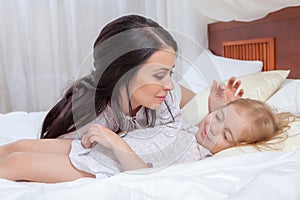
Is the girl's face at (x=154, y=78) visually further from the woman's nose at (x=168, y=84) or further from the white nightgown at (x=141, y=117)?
the white nightgown at (x=141, y=117)

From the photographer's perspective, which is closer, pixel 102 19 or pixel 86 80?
pixel 86 80

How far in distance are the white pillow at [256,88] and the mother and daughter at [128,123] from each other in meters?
0.06

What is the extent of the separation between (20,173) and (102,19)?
1.90 meters

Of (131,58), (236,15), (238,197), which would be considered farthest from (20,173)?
(236,15)

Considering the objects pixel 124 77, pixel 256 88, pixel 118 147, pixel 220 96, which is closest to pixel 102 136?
pixel 118 147

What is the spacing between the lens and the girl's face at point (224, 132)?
3.30 ft

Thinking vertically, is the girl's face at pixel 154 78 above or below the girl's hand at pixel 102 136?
above

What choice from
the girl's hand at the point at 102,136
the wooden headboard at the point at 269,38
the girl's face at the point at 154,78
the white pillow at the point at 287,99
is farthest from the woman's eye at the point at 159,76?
the wooden headboard at the point at 269,38

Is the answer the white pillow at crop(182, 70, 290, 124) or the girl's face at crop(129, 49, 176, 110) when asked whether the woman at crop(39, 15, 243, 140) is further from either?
the white pillow at crop(182, 70, 290, 124)

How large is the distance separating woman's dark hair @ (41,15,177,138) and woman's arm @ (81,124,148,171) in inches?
3.8

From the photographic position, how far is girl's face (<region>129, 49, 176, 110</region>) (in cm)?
81

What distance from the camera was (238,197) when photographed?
2.03 ft

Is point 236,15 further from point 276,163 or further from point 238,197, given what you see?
point 238,197

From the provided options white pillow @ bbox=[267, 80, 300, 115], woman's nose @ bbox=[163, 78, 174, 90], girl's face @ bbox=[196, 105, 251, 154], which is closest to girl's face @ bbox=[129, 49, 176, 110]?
woman's nose @ bbox=[163, 78, 174, 90]
